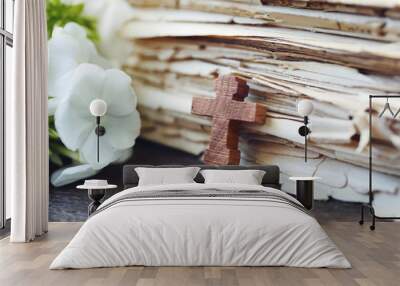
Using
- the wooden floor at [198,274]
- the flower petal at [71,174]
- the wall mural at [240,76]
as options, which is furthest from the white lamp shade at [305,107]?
the flower petal at [71,174]

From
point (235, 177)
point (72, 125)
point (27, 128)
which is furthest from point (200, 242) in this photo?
point (72, 125)

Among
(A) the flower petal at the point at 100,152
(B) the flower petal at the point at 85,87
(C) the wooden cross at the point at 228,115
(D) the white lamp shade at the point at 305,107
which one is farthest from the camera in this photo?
(A) the flower petal at the point at 100,152

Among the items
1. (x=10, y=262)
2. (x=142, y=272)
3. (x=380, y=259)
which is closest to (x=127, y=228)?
(x=142, y=272)

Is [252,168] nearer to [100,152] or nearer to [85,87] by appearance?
[100,152]

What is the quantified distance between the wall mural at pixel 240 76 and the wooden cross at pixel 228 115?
0.13m

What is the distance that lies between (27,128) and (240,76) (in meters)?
2.61

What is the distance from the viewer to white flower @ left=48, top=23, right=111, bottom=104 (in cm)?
714

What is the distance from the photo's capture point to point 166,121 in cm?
735

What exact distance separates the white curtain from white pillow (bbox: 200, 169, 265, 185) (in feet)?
5.78

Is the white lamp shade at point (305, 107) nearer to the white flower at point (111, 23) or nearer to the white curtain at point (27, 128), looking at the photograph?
the white flower at point (111, 23)

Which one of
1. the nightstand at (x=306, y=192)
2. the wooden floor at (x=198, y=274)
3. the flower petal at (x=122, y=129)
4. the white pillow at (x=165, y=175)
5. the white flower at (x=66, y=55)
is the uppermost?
the white flower at (x=66, y=55)

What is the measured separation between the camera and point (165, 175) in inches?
260

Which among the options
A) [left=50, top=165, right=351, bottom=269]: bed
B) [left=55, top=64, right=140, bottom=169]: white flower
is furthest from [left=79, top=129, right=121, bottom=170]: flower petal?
[left=50, top=165, right=351, bottom=269]: bed

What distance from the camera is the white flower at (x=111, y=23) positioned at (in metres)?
7.41
